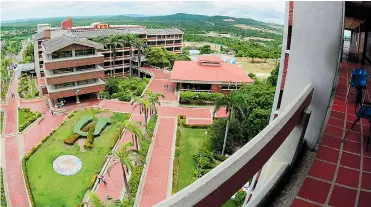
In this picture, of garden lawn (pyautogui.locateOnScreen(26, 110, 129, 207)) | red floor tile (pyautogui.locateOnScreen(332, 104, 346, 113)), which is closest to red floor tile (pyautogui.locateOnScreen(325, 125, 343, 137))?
red floor tile (pyautogui.locateOnScreen(332, 104, 346, 113))

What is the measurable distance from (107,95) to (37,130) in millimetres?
9019

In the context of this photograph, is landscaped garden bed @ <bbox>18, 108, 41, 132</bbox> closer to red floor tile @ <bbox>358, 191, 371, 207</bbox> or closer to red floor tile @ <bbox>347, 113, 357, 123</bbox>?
red floor tile @ <bbox>347, 113, 357, 123</bbox>

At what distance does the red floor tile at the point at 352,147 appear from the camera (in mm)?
3896

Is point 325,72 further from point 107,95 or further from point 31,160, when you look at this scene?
point 107,95

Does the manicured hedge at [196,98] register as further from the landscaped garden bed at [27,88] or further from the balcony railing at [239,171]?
the balcony railing at [239,171]

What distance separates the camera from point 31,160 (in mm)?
18844

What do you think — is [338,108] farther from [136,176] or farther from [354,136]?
[136,176]

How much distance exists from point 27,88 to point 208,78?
22.7 m

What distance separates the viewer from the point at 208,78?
3062 cm

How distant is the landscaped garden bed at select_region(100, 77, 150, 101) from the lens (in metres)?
30.9

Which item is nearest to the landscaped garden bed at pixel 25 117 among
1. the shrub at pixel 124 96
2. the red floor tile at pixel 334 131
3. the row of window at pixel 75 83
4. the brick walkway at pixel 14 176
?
the brick walkway at pixel 14 176

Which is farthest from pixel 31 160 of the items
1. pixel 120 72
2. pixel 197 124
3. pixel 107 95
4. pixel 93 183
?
pixel 120 72

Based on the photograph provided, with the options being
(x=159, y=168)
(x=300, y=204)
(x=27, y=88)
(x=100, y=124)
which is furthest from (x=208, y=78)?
(x=300, y=204)

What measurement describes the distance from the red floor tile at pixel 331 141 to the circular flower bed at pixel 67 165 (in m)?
15.6
